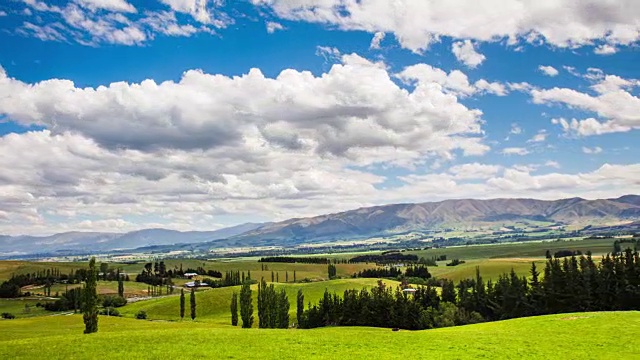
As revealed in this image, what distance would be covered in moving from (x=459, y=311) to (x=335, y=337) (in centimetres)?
9030

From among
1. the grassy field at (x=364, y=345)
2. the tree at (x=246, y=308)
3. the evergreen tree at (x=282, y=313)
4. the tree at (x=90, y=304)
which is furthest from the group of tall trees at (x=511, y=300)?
the tree at (x=90, y=304)

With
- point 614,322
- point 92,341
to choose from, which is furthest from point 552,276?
point 92,341

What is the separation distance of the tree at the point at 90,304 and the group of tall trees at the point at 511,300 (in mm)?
70533

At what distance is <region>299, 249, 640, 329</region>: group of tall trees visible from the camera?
115 m

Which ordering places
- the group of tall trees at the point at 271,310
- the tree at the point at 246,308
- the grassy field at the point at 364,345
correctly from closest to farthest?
1. the grassy field at the point at 364,345
2. the group of tall trees at the point at 271,310
3. the tree at the point at 246,308

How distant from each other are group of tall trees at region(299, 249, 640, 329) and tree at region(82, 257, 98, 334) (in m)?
70.5

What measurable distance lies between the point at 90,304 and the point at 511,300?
10027 cm

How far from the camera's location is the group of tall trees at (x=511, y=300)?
376 feet

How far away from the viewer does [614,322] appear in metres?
65.1

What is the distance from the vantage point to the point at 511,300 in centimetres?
12950

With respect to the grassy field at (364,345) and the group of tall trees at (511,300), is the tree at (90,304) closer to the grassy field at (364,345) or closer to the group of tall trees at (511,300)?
the grassy field at (364,345)

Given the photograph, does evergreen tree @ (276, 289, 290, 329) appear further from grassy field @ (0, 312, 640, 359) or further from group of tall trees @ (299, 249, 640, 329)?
grassy field @ (0, 312, 640, 359)

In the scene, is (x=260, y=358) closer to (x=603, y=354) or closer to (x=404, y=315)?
(x=603, y=354)

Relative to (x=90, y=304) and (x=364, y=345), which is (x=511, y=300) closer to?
(x=364, y=345)
